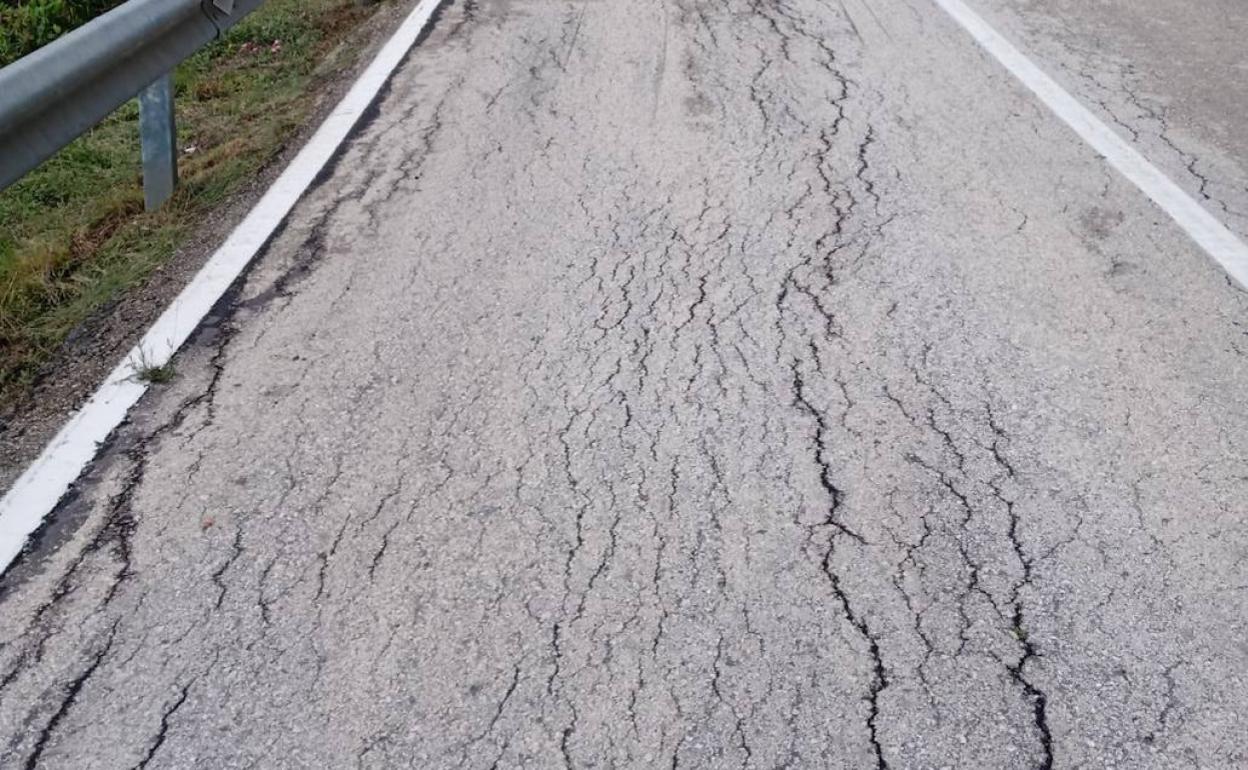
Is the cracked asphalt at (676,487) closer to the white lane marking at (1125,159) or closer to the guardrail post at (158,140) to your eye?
the white lane marking at (1125,159)

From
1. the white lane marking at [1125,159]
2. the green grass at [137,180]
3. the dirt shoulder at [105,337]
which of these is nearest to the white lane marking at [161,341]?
the dirt shoulder at [105,337]

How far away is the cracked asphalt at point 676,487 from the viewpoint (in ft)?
8.93

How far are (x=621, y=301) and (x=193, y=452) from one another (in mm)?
1521

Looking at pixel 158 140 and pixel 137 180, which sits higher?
pixel 158 140

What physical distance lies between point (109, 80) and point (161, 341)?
0.99 meters

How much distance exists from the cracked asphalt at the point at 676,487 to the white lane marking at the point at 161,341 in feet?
0.26

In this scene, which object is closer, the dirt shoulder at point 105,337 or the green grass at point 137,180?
the dirt shoulder at point 105,337

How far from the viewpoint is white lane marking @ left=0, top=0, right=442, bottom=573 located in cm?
333

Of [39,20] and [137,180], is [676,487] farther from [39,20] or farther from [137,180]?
[39,20]

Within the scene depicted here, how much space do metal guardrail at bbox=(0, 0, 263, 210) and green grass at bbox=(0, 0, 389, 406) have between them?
0.88ft

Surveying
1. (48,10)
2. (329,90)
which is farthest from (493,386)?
(48,10)

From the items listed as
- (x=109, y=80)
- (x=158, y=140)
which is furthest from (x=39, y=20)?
(x=109, y=80)

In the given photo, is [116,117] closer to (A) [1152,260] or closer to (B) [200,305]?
(B) [200,305]

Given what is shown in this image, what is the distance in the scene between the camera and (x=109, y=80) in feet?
14.5
